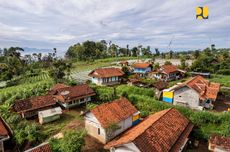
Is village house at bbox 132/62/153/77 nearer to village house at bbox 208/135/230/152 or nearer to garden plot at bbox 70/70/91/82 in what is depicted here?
garden plot at bbox 70/70/91/82

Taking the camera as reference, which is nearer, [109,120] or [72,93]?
[109,120]

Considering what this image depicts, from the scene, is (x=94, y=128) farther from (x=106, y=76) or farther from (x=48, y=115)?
(x=106, y=76)

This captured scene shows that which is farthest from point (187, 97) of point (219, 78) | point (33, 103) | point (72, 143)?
point (219, 78)

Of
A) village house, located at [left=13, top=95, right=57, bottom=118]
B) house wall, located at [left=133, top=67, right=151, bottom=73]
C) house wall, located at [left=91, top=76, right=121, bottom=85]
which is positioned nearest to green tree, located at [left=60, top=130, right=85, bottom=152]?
village house, located at [left=13, top=95, right=57, bottom=118]

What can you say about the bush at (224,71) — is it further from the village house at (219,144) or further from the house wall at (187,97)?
the village house at (219,144)

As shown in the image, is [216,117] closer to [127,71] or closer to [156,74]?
[156,74]

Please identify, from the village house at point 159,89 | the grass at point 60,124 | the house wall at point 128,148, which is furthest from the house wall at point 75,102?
the house wall at point 128,148

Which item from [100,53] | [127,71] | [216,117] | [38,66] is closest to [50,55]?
[38,66]
